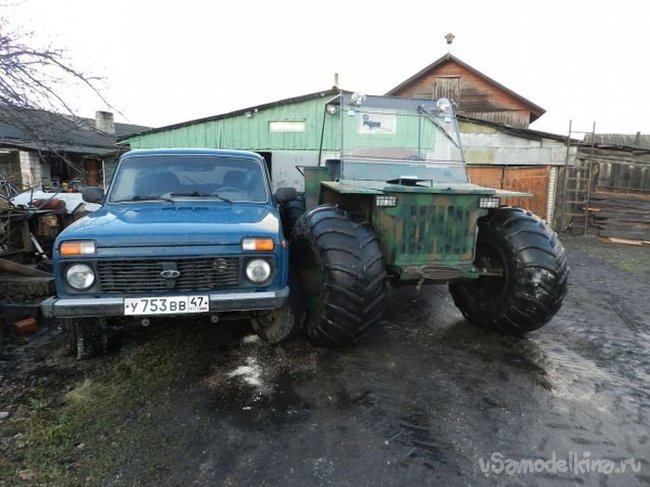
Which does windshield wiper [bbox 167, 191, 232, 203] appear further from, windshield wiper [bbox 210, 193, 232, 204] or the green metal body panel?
the green metal body panel

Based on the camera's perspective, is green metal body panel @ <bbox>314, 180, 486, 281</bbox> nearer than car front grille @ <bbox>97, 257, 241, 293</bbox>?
No

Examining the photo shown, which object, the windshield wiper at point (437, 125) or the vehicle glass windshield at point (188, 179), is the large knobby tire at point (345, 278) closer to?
the vehicle glass windshield at point (188, 179)

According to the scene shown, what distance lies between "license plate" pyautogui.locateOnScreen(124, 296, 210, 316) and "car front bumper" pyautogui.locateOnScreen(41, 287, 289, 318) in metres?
0.05

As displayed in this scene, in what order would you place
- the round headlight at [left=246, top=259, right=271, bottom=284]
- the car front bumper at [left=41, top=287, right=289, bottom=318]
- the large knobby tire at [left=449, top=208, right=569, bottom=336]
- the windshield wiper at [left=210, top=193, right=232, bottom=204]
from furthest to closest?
the windshield wiper at [left=210, top=193, right=232, bottom=204], the large knobby tire at [left=449, top=208, right=569, bottom=336], the round headlight at [left=246, top=259, right=271, bottom=284], the car front bumper at [left=41, top=287, right=289, bottom=318]

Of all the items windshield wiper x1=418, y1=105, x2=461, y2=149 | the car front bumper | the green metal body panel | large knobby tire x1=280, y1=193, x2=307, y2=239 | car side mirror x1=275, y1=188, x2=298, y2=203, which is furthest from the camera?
large knobby tire x1=280, y1=193, x2=307, y2=239

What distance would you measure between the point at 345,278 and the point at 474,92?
21.1 meters

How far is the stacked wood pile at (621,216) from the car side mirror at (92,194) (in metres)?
13.1

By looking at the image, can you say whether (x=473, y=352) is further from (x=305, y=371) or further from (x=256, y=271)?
(x=256, y=271)

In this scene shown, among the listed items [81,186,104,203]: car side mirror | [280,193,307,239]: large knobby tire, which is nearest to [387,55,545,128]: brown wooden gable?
[280,193,307,239]: large knobby tire

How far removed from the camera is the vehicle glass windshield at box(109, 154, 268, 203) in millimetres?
4219

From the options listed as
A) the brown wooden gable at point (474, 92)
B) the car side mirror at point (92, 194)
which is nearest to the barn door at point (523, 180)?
the brown wooden gable at point (474, 92)

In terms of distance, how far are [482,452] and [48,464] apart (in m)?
2.57

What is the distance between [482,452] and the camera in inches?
102

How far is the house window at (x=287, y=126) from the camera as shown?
570 inches
